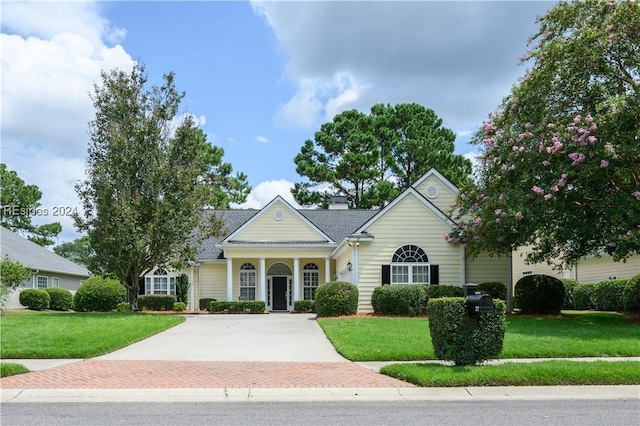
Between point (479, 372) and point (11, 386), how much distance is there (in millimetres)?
7639

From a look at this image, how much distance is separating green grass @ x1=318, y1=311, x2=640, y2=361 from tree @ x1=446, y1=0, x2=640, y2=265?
2678 millimetres

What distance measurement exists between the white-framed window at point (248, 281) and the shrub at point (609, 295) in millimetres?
17122

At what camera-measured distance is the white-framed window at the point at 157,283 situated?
32969 millimetres

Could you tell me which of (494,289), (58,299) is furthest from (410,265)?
(58,299)

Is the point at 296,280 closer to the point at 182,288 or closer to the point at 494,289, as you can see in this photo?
the point at 182,288

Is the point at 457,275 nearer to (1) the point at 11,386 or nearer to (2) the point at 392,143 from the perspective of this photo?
(1) the point at 11,386

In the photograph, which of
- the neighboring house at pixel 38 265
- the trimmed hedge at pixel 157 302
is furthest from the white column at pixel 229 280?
the neighboring house at pixel 38 265

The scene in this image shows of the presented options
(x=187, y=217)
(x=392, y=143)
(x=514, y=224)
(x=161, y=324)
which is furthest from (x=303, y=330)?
(x=392, y=143)

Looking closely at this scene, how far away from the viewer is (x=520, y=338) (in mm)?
14922

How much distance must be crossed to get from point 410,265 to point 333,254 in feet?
21.6

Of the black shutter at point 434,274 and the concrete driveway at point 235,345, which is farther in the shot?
the black shutter at point 434,274

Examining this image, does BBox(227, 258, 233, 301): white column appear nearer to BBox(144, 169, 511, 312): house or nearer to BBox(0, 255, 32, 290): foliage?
BBox(144, 169, 511, 312): house

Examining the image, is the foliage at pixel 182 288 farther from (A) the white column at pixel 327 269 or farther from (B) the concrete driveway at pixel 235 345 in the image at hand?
(B) the concrete driveway at pixel 235 345

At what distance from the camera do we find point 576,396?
932cm
